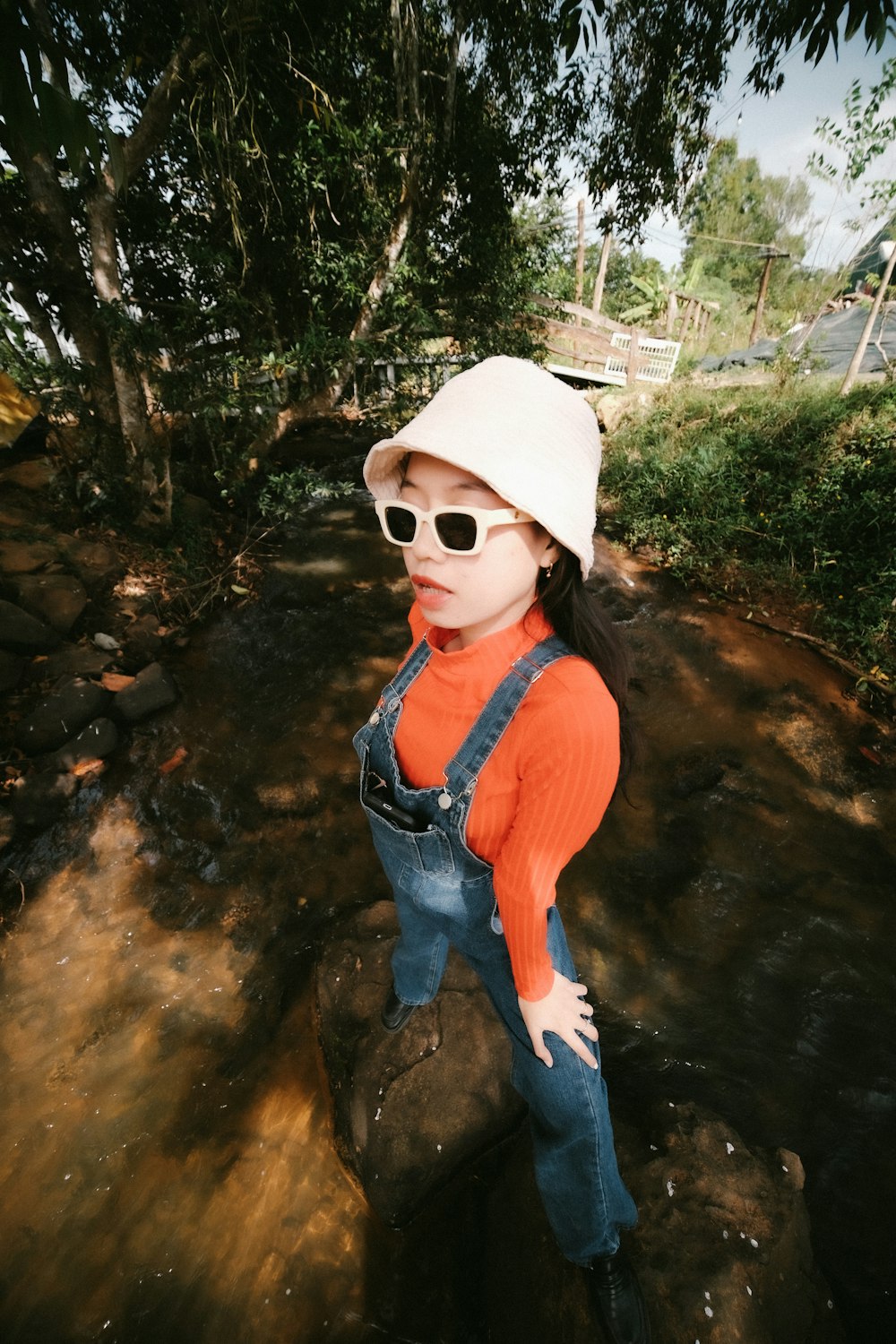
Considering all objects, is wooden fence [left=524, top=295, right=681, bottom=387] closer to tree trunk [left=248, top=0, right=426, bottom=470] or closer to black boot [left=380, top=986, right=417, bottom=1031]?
tree trunk [left=248, top=0, right=426, bottom=470]

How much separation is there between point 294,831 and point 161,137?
5.03m

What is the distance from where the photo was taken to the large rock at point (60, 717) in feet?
11.5

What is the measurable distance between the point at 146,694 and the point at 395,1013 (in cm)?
300

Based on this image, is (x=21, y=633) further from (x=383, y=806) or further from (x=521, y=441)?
(x=521, y=441)

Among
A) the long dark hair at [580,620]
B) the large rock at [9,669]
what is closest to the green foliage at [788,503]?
the long dark hair at [580,620]

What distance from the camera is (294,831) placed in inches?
129

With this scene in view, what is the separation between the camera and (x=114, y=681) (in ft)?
13.5

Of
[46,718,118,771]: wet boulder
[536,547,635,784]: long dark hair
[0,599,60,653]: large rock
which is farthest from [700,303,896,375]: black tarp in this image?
[0,599,60,653]: large rock

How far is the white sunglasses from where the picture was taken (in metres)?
1.08

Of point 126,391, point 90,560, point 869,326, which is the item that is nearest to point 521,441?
point 90,560

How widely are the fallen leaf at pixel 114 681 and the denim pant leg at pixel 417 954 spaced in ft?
10.4

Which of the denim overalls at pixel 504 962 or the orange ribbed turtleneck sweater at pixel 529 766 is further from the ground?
the orange ribbed turtleneck sweater at pixel 529 766

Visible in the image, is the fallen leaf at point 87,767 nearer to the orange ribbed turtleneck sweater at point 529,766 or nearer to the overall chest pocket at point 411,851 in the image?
the overall chest pocket at point 411,851

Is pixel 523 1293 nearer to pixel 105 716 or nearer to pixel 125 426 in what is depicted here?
pixel 105 716
